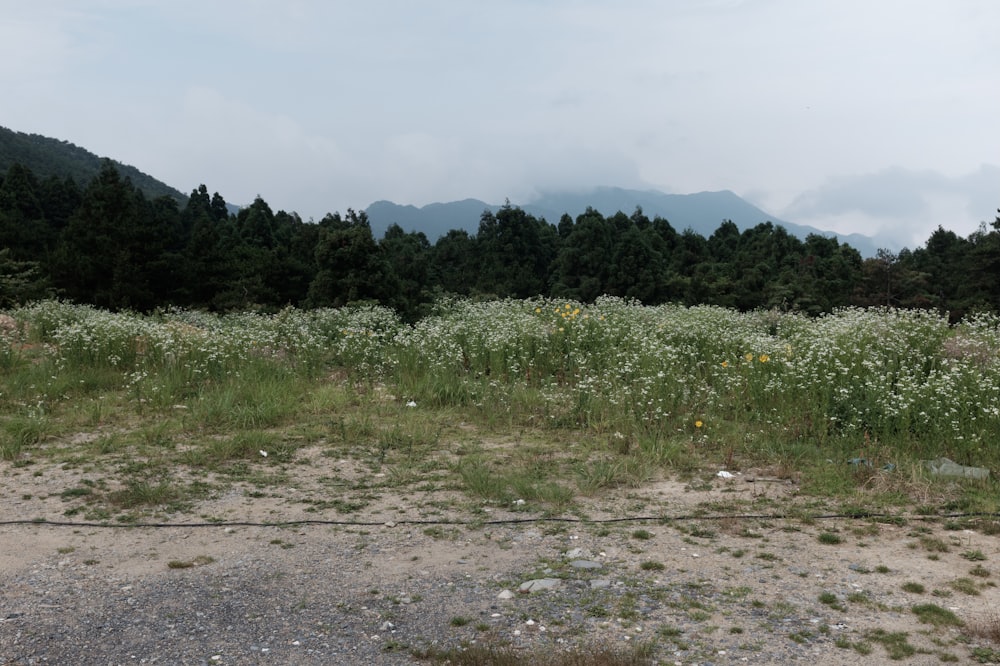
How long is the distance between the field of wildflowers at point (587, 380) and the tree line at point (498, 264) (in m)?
14.1

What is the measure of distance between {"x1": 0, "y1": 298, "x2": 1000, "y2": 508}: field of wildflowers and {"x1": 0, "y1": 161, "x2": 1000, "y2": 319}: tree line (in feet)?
46.4

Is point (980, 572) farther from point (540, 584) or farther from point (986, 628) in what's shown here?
point (540, 584)

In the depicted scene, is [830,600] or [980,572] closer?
[830,600]

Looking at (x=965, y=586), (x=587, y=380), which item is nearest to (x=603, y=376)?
(x=587, y=380)

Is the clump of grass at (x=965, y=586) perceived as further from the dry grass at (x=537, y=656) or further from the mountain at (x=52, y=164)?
the mountain at (x=52, y=164)

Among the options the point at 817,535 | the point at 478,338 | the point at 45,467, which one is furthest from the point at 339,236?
the point at 817,535

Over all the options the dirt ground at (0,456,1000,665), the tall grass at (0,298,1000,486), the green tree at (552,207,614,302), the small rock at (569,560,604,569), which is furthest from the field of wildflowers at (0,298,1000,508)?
the green tree at (552,207,614,302)

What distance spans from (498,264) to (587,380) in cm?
3277

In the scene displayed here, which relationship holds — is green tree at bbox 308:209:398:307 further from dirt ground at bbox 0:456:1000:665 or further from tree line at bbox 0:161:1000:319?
dirt ground at bbox 0:456:1000:665

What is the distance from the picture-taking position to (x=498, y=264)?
4078 centimetres

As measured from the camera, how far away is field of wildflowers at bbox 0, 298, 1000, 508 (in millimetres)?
6894

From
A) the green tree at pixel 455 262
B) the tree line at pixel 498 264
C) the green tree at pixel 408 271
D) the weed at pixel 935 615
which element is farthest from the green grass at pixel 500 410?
the green tree at pixel 455 262

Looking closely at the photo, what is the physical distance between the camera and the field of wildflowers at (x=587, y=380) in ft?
22.6

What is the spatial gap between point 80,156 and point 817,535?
344 feet
